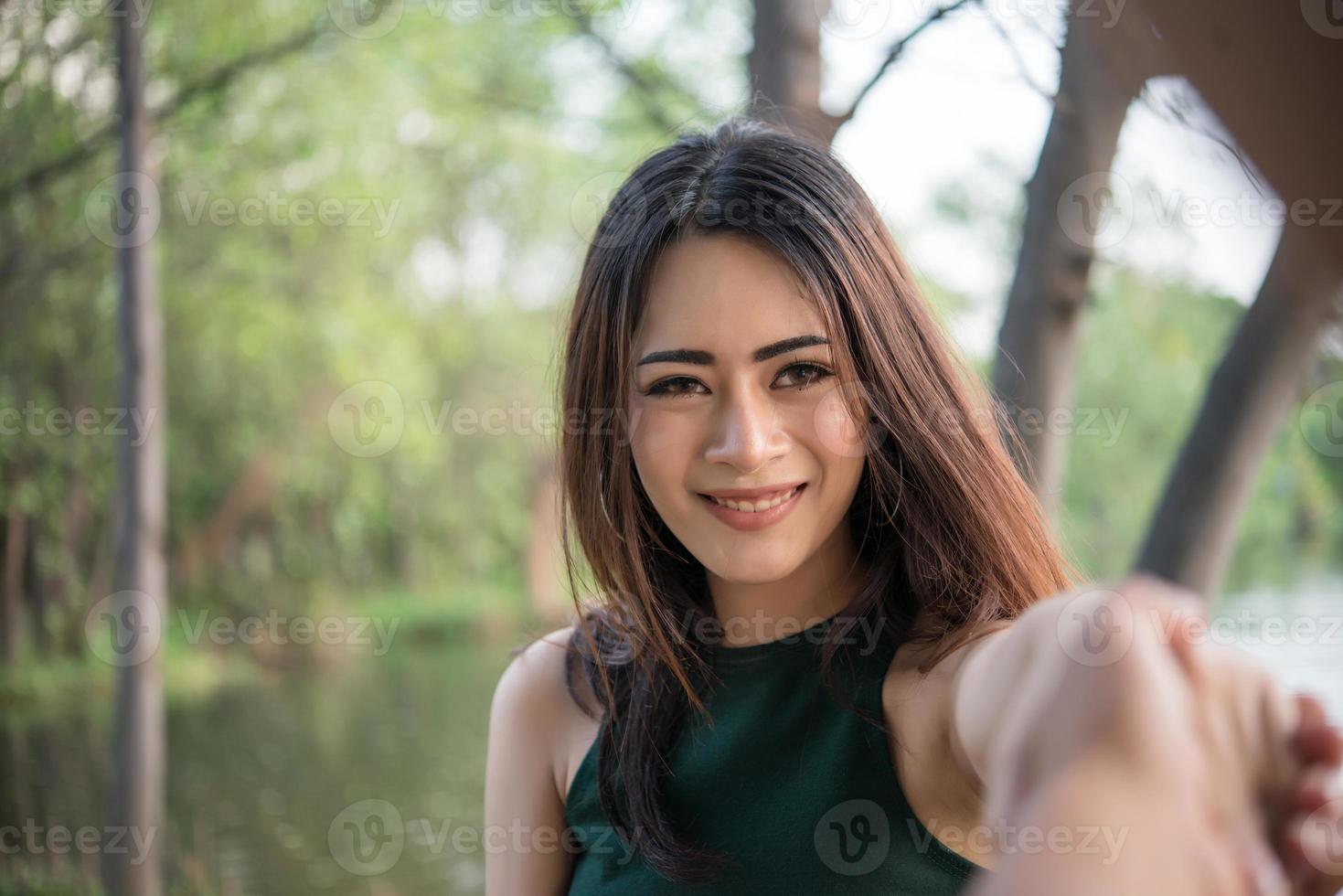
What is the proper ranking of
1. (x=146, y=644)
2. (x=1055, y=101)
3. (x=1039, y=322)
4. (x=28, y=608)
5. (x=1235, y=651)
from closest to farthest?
(x=1235, y=651), (x=1055, y=101), (x=1039, y=322), (x=146, y=644), (x=28, y=608)

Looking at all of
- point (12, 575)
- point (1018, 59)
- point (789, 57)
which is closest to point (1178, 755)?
point (1018, 59)

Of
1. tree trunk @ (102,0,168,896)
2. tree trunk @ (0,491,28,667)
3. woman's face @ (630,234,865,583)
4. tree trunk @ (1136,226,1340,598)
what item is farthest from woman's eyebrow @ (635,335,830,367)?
tree trunk @ (0,491,28,667)

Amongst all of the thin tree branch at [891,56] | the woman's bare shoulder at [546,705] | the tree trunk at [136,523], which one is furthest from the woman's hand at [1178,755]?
the tree trunk at [136,523]

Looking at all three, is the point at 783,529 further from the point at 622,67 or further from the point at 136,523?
the point at 136,523

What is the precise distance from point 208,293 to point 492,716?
353 inches

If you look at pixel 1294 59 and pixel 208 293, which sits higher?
pixel 208 293

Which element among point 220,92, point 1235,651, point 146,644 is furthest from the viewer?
point 220,92

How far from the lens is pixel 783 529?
4.98ft

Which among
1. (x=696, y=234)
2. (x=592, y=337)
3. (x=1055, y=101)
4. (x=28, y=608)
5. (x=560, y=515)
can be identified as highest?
(x=1055, y=101)

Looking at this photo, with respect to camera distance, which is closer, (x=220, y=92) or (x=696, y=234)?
(x=696, y=234)

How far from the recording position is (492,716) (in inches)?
76.0

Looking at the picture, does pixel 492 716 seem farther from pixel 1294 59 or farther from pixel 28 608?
pixel 28 608

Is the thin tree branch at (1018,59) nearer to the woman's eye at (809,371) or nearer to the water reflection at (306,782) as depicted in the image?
the woman's eye at (809,371)

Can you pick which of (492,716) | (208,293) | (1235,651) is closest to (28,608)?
(208,293)
